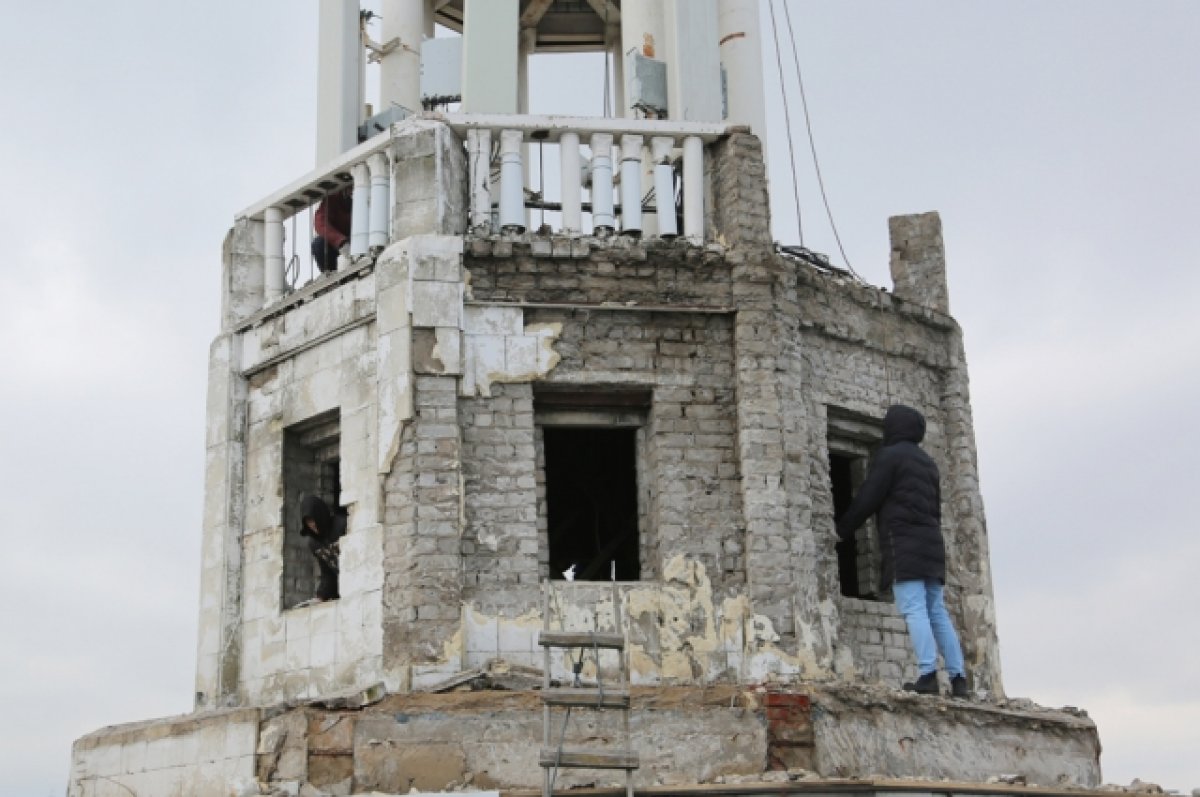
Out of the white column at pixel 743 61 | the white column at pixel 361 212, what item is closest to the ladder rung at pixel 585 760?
the white column at pixel 361 212

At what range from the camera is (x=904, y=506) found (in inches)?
488

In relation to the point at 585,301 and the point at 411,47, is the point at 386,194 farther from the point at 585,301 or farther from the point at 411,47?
the point at 411,47

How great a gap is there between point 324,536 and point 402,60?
507 centimetres

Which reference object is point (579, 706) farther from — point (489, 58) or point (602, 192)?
point (489, 58)

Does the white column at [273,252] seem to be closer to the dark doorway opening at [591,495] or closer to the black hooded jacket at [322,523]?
the black hooded jacket at [322,523]

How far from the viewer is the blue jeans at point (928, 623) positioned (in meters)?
12.1

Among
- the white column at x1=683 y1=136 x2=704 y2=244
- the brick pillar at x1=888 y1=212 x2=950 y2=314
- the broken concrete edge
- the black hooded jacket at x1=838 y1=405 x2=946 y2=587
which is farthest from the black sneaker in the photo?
the brick pillar at x1=888 y1=212 x2=950 y2=314

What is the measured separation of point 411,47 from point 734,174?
4153 millimetres

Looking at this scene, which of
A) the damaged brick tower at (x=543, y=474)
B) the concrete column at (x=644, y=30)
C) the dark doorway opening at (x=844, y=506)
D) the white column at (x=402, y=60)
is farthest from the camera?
the white column at (x=402, y=60)

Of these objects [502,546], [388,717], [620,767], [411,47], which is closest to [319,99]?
[411,47]

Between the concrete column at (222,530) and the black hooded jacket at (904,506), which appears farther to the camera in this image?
the concrete column at (222,530)

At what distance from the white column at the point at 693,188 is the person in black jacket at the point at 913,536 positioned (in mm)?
2104

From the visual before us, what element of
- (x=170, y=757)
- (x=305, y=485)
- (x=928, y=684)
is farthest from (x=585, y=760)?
(x=305, y=485)

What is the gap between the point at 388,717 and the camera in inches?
434
